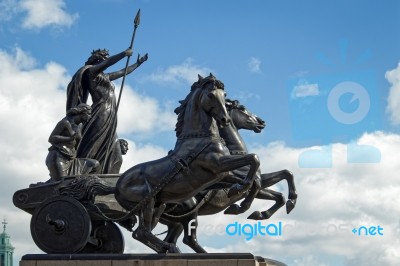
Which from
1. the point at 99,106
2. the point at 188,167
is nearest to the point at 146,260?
the point at 188,167

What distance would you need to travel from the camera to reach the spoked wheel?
1223cm

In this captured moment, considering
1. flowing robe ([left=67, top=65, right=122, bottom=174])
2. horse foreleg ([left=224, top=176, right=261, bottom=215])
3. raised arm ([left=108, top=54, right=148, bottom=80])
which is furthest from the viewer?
raised arm ([left=108, top=54, right=148, bottom=80])

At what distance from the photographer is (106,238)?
40.5ft

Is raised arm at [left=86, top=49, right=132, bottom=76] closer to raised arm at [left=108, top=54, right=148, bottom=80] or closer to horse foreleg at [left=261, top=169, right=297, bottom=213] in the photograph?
raised arm at [left=108, top=54, right=148, bottom=80]

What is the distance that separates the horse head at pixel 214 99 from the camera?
36.3ft

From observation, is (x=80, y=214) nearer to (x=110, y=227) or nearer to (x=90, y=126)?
(x=110, y=227)

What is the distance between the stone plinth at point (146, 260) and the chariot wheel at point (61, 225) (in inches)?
12.8

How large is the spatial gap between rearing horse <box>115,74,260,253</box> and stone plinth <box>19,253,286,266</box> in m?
0.27

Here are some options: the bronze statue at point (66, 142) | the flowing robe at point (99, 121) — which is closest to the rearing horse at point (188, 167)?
the bronze statue at point (66, 142)

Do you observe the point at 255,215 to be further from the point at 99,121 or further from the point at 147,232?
the point at 99,121

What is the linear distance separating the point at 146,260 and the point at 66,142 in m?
2.82

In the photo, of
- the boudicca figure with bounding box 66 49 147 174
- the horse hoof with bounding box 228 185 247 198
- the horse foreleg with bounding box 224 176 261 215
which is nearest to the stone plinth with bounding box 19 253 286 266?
the horse hoof with bounding box 228 185 247 198

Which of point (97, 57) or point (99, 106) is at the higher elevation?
point (97, 57)

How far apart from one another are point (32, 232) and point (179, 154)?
8.20 feet
